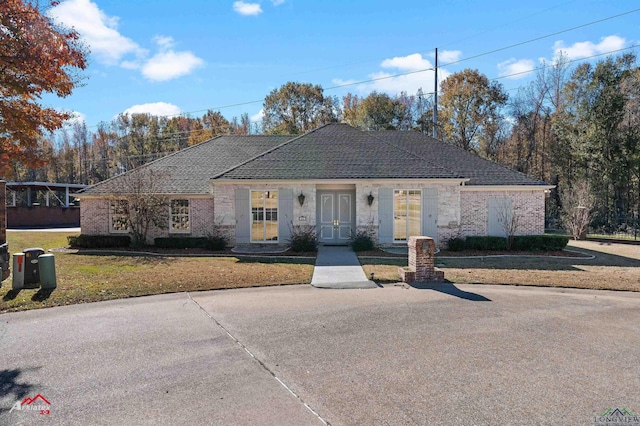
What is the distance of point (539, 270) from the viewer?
12.6 m

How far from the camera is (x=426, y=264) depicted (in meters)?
10.5

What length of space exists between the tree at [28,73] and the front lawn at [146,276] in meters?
3.83

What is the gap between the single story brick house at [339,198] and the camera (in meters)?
17.1

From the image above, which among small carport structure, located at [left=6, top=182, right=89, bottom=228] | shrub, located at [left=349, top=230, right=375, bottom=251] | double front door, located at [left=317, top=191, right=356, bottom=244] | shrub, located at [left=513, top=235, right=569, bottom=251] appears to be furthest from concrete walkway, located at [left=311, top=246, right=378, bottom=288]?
small carport structure, located at [left=6, top=182, right=89, bottom=228]

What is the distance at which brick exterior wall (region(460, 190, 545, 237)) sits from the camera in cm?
1811

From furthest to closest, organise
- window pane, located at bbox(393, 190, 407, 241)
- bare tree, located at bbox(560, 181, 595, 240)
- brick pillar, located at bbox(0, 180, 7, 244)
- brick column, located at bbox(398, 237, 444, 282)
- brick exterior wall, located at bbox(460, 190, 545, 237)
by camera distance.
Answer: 1. bare tree, located at bbox(560, 181, 595, 240)
2. brick exterior wall, located at bbox(460, 190, 545, 237)
3. window pane, located at bbox(393, 190, 407, 241)
4. brick pillar, located at bbox(0, 180, 7, 244)
5. brick column, located at bbox(398, 237, 444, 282)

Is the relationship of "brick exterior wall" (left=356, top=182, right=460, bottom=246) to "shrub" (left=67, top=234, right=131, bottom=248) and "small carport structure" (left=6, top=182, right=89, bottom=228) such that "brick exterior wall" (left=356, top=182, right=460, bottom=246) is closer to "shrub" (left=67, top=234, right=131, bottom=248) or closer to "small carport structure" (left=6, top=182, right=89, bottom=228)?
"shrub" (left=67, top=234, right=131, bottom=248)

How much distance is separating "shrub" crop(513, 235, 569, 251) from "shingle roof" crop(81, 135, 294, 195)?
13475 millimetres

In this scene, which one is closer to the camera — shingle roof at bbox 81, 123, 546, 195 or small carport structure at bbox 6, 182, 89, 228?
shingle roof at bbox 81, 123, 546, 195

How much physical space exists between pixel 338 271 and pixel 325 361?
6715mm

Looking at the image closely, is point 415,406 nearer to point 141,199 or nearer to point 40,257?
point 40,257

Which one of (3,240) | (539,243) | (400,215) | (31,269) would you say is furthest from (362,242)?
(3,240)

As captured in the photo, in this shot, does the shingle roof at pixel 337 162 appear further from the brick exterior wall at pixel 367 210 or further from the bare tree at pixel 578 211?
the bare tree at pixel 578 211

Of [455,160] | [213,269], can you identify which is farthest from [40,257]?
[455,160]
